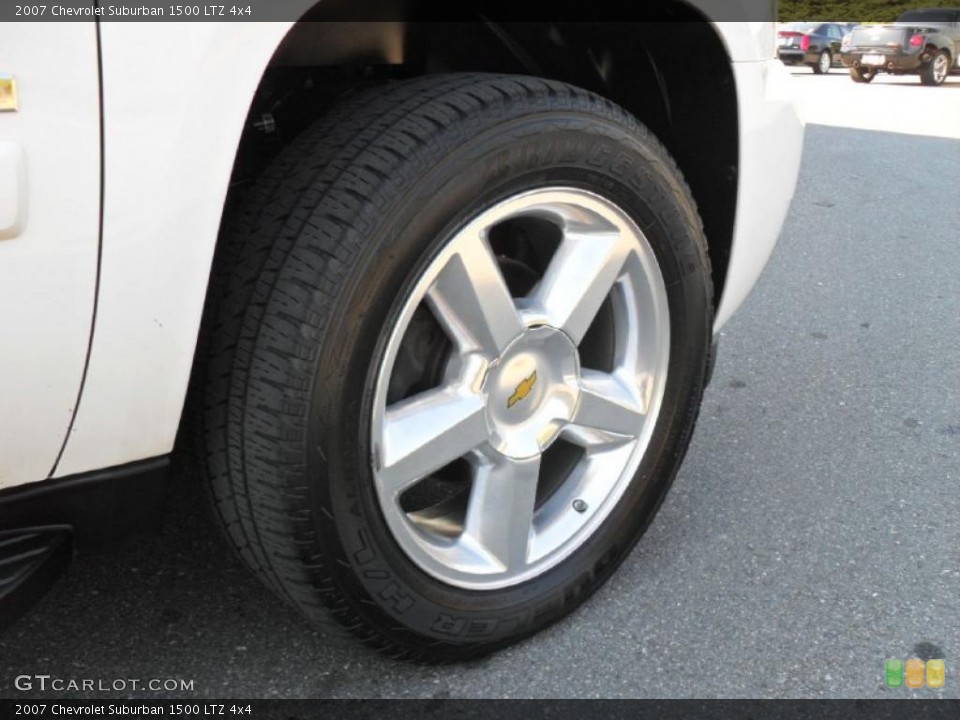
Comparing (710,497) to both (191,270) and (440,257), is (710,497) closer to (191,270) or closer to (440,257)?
(440,257)

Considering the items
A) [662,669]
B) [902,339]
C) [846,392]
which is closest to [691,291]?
[662,669]

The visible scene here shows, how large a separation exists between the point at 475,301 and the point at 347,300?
274 mm

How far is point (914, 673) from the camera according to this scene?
187 centimetres

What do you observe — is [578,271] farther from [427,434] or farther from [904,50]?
[904,50]

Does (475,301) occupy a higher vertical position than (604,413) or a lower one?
higher

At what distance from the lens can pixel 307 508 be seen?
1481 millimetres

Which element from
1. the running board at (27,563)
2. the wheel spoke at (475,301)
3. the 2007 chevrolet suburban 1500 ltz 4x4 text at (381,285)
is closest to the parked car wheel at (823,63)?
the 2007 chevrolet suburban 1500 ltz 4x4 text at (381,285)

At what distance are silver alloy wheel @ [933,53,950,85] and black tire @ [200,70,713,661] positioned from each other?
60.0 ft

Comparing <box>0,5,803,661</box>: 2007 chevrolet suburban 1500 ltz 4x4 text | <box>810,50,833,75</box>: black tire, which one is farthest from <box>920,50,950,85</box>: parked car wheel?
<box>0,5,803,661</box>: 2007 chevrolet suburban 1500 ltz 4x4 text

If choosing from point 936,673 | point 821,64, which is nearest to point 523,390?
point 936,673

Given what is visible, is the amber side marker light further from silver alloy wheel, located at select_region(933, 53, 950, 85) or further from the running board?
silver alloy wheel, located at select_region(933, 53, 950, 85)

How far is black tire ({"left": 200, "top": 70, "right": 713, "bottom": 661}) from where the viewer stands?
143cm

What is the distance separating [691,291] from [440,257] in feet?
1.96

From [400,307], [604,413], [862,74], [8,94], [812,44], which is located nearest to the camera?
[8,94]
